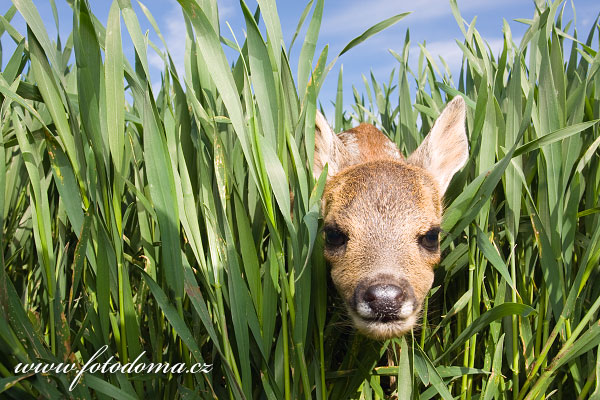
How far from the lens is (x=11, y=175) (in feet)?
10.4

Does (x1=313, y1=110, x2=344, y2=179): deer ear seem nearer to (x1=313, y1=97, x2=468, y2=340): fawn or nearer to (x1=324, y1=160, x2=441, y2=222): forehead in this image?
(x1=313, y1=97, x2=468, y2=340): fawn

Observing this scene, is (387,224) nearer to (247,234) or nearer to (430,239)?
(430,239)

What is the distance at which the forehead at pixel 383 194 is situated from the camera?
279cm

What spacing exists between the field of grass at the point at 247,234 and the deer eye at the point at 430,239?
10 centimetres

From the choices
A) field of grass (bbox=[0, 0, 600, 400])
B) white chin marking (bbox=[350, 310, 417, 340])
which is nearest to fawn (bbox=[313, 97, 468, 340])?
white chin marking (bbox=[350, 310, 417, 340])

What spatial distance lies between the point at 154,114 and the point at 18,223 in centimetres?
214

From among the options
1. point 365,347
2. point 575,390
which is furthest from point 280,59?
point 575,390

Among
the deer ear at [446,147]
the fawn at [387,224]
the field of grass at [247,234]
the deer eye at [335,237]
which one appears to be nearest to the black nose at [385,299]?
the fawn at [387,224]

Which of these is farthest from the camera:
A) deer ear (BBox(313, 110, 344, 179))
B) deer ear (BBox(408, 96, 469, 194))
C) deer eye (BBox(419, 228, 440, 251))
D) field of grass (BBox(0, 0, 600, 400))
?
deer ear (BBox(313, 110, 344, 179))

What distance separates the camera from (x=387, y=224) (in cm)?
272

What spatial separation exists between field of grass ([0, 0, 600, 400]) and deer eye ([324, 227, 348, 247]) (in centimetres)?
31

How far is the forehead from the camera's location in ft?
9.17

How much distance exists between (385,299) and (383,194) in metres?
0.83

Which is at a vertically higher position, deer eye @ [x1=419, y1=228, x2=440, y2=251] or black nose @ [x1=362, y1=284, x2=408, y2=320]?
deer eye @ [x1=419, y1=228, x2=440, y2=251]
